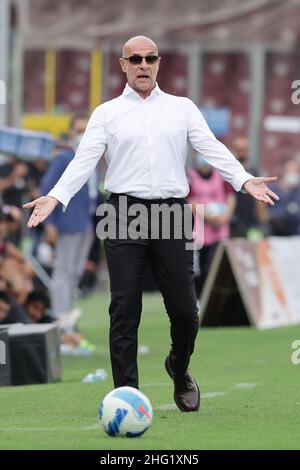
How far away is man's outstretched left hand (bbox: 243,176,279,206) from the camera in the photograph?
9.40 meters

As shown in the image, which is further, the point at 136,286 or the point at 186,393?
the point at 186,393

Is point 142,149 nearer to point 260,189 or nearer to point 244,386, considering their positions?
point 260,189

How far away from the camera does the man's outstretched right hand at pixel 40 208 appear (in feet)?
30.2

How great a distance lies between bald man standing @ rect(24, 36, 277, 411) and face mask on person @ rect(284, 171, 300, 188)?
54.1 feet

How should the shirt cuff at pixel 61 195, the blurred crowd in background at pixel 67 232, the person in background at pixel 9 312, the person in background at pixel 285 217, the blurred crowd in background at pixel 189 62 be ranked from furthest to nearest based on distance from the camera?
the blurred crowd in background at pixel 189 62
the person in background at pixel 285 217
the blurred crowd in background at pixel 67 232
the person in background at pixel 9 312
the shirt cuff at pixel 61 195

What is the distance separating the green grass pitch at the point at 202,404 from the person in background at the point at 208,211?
1.59 m

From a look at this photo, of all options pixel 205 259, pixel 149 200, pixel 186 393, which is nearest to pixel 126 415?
pixel 186 393

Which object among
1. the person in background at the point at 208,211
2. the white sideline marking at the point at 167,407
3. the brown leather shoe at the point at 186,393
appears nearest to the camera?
the brown leather shoe at the point at 186,393

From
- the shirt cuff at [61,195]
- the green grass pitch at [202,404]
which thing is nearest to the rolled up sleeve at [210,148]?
the shirt cuff at [61,195]

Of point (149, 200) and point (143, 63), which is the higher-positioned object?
point (143, 63)

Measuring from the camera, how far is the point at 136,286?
9523 mm

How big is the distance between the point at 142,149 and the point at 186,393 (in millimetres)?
1630

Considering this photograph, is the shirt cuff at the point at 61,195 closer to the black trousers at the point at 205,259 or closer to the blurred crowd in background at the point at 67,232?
the blurred crowd in background at the point at 67,232
